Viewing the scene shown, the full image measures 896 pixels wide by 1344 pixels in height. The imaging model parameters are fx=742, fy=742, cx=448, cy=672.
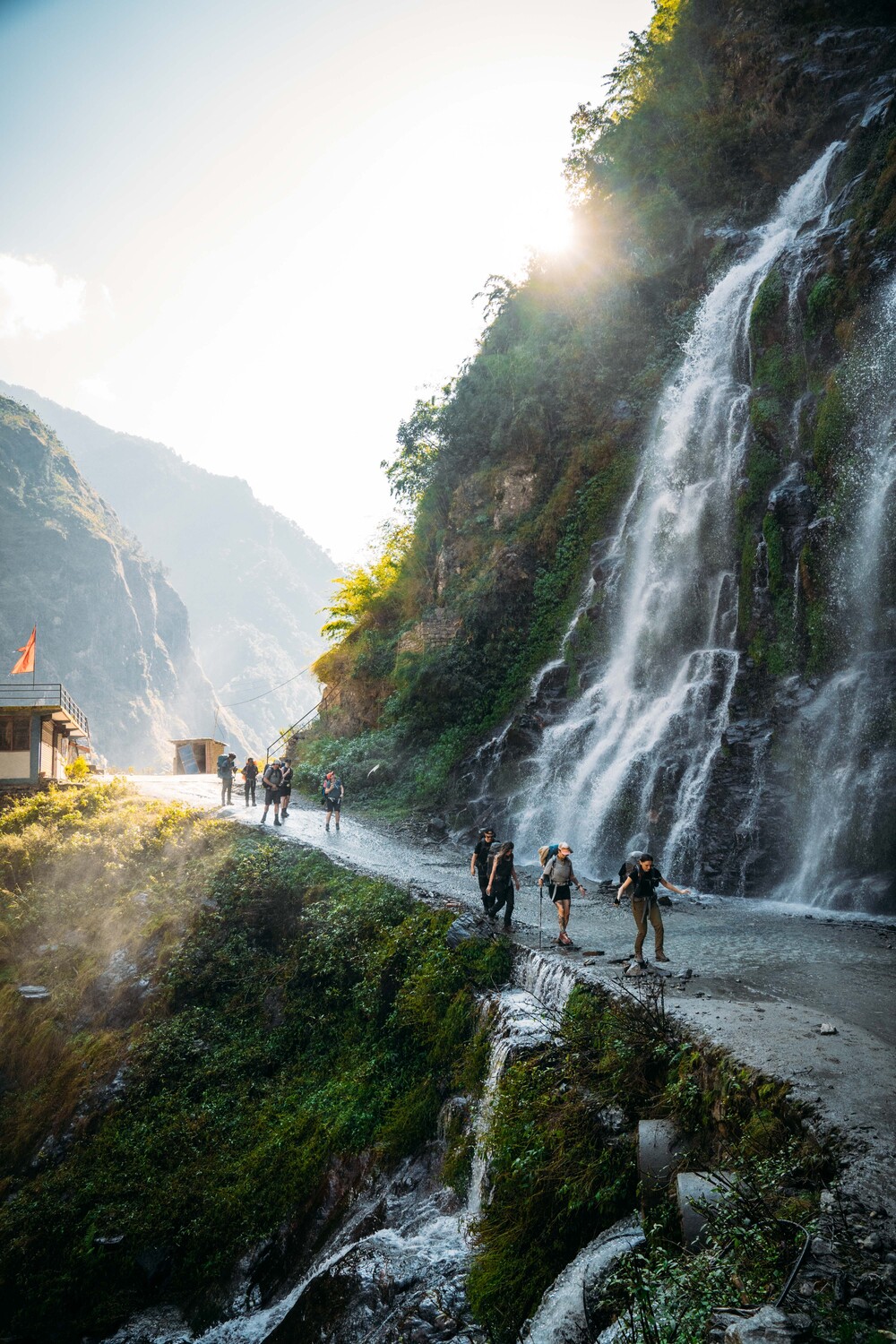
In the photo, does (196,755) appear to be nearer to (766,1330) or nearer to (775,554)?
(775,554)

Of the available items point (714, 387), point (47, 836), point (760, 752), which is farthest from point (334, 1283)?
point (714, 387)

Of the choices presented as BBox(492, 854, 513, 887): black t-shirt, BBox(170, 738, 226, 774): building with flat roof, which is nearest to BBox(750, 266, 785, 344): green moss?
BBox(492, 854, 513, 887): black t-shirt

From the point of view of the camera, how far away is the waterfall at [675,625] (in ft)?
53.9

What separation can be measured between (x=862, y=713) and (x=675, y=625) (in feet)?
20.2

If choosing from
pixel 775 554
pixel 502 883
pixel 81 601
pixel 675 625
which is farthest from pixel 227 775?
pixel 81 601

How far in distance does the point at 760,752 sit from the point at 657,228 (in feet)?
69.8

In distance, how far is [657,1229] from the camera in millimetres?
4926

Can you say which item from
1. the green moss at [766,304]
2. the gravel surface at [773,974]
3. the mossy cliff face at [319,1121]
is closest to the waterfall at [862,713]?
the gravel surface at [773,974]

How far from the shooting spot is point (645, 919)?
9328 millimetres

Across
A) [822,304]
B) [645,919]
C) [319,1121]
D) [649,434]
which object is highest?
[822,304]

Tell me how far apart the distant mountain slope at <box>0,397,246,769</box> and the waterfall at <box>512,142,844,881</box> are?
10376cm

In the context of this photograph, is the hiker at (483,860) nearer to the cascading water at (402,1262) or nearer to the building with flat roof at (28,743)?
the cascading water at (402,1262)

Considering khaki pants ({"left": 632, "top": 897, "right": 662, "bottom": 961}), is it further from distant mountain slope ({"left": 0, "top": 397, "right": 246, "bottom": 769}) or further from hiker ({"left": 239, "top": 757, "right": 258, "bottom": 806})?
distant mountain slope ({"left": 0, "top": 397, "right": 246, "bottom": 769})

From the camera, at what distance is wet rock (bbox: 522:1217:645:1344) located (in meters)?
4.85
